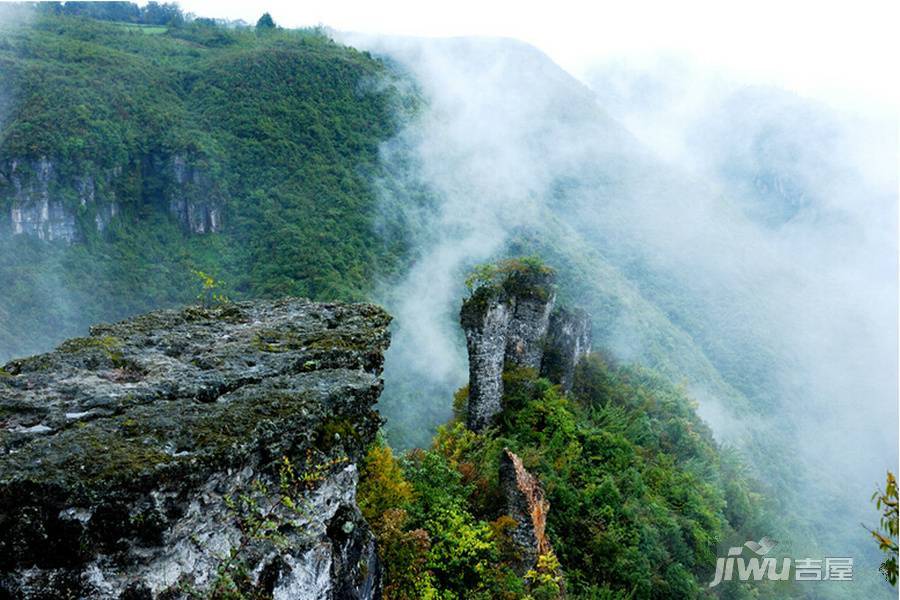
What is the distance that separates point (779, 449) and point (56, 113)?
64588mm

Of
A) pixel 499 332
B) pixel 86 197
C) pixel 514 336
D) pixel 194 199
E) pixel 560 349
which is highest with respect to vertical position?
pixel 194 199

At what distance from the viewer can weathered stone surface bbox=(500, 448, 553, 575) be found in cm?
949

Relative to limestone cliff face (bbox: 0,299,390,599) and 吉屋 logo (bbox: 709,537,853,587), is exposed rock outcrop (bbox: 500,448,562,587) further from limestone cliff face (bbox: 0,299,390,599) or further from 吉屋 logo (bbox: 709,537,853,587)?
limestone cliff face (bbox: 0,299,390,599)

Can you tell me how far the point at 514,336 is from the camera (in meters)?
14.4

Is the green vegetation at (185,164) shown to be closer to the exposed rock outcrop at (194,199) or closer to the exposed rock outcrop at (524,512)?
the exposed rock outcrop at (194,199)

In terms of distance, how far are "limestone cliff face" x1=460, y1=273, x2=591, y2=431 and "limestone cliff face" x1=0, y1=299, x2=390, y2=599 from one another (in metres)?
7.22

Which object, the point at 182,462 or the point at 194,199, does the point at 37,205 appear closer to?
the point at 194,199

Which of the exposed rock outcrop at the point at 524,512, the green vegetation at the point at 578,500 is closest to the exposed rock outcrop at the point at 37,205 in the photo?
the green vegetation at the point at 578,500

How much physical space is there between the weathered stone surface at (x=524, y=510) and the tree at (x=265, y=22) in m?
99.4

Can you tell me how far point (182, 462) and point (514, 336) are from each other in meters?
11.3

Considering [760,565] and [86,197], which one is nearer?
[760,565]

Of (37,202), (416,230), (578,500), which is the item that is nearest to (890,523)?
(578,500)

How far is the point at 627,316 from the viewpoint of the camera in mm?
43469

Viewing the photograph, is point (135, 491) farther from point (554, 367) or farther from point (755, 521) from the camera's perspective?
point (755, 521)
